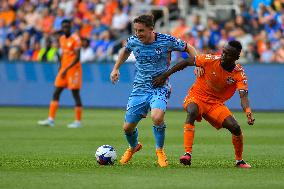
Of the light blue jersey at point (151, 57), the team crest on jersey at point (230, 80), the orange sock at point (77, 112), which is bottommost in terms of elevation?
the orange sock at point (77, 112)

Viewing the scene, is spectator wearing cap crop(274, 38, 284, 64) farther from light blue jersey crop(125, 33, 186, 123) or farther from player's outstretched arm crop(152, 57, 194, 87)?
player's outstretched arm crop(152, 57, 194, 87)

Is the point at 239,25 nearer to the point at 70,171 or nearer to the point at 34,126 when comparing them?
the point at 34,126

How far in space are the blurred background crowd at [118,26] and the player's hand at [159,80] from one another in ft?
48.1

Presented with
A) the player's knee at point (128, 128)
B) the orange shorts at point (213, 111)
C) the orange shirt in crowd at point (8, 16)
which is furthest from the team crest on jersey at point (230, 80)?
the orange shirt in crowd at point (8, 16)

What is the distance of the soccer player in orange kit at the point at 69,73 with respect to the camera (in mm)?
20438

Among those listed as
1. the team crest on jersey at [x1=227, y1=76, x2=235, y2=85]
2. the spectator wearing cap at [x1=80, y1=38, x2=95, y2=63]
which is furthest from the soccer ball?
the spectator wearing cap at [x1=80, y1=38, x2=95, y2=63]

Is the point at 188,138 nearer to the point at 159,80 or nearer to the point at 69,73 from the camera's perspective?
the point at 159,80

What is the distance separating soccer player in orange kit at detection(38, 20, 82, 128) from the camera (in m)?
20.4

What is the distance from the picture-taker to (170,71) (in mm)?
12203

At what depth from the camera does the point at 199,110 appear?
40.4ft

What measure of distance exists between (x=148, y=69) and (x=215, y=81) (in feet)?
3.08

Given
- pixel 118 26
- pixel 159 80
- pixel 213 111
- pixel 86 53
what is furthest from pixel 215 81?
pixel 118 26

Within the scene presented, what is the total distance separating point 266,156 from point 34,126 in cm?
810

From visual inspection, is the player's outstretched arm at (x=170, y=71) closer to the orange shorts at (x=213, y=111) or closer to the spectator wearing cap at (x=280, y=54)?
the orange shorts at (x=213, y=111)
